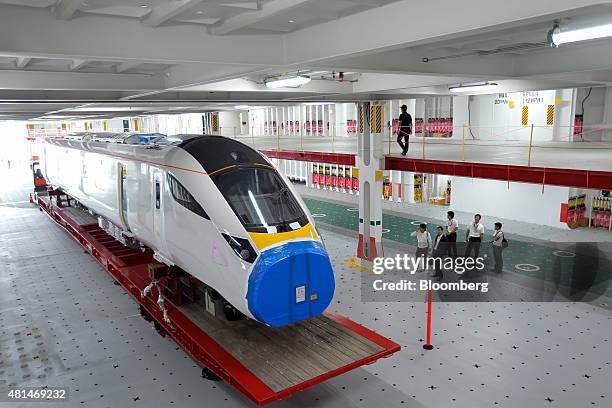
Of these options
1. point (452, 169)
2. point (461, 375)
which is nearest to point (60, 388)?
point (461, 375)

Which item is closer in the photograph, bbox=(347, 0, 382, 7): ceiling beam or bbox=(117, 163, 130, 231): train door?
bbox=(347, 0, 382, 7): ceiling beam

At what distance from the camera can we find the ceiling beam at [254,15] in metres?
4.51

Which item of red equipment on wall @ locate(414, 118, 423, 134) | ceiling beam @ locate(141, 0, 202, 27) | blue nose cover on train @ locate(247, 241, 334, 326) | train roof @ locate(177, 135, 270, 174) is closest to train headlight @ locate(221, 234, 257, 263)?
blue nose cover on train @ locate(247, 241, 334, 326)

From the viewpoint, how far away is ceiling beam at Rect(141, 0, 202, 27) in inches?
173

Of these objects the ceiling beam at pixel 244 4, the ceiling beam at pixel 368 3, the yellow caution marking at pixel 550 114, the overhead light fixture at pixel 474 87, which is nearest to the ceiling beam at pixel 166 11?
the ceiling beam at pixel 244 4

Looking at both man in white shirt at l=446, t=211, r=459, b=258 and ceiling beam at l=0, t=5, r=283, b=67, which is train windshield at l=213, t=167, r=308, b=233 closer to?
ceiling beam at l=0, t=5, r=283, b=67

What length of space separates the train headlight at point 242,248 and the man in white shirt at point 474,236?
26.9 ft

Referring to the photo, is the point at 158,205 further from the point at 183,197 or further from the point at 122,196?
the point at 122,196

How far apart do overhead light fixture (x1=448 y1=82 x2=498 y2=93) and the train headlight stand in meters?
7.88

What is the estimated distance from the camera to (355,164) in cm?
1510

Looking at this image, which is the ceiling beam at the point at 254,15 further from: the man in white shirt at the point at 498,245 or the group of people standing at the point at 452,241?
the man in white shirt at the point at 498,245

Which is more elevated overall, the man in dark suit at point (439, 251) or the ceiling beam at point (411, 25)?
the ceiling beam at point (411, 25)

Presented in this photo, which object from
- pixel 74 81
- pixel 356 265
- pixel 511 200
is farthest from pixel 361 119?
pixel 511 200

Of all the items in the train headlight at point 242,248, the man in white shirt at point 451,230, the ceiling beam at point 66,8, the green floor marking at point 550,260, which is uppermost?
the ceiling beam at point 66,8
